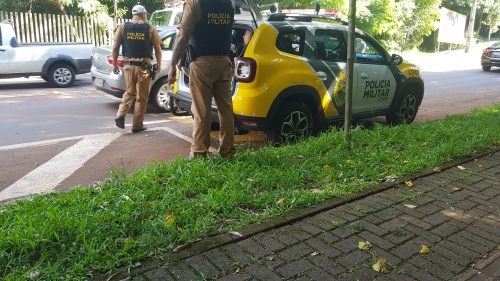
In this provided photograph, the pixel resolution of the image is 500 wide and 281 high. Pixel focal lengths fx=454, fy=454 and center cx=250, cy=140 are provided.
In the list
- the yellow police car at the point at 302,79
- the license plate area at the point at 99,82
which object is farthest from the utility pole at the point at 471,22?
the license plate area at the point at 99,82

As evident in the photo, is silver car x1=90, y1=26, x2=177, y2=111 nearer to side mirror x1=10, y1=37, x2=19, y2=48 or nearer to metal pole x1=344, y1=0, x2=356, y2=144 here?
side mirror x1=10, y1=37, x2=19, y2=48

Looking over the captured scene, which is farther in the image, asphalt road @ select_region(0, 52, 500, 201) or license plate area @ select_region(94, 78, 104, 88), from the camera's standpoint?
license plate area @ select_region(94, 78, 104, 88)

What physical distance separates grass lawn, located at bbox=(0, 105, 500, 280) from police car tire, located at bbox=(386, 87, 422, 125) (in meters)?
1.80

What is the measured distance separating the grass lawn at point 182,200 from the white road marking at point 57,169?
713mm

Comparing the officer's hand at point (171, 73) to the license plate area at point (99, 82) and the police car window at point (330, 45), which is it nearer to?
the police car window at point (330, 45)

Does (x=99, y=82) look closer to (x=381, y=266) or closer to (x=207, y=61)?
(x=207, y=61)

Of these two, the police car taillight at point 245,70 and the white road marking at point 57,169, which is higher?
the police car taillight at point 245,70

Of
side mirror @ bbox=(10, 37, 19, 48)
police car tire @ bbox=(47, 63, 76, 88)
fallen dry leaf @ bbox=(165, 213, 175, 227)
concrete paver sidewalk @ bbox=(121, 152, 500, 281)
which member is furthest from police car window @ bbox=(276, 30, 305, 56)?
side mirror @ bbox=(10, 37, 19, 48)

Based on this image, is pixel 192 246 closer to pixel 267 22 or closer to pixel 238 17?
pixel 267 22

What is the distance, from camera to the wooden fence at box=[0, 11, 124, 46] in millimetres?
18312

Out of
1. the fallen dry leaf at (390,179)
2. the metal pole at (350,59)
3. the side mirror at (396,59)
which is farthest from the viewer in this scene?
the side mirror at (396,59)

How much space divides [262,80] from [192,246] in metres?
2.94

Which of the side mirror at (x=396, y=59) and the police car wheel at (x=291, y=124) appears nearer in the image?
the police car wheel at (x=291, y=124)

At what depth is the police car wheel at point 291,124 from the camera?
5.89 m
